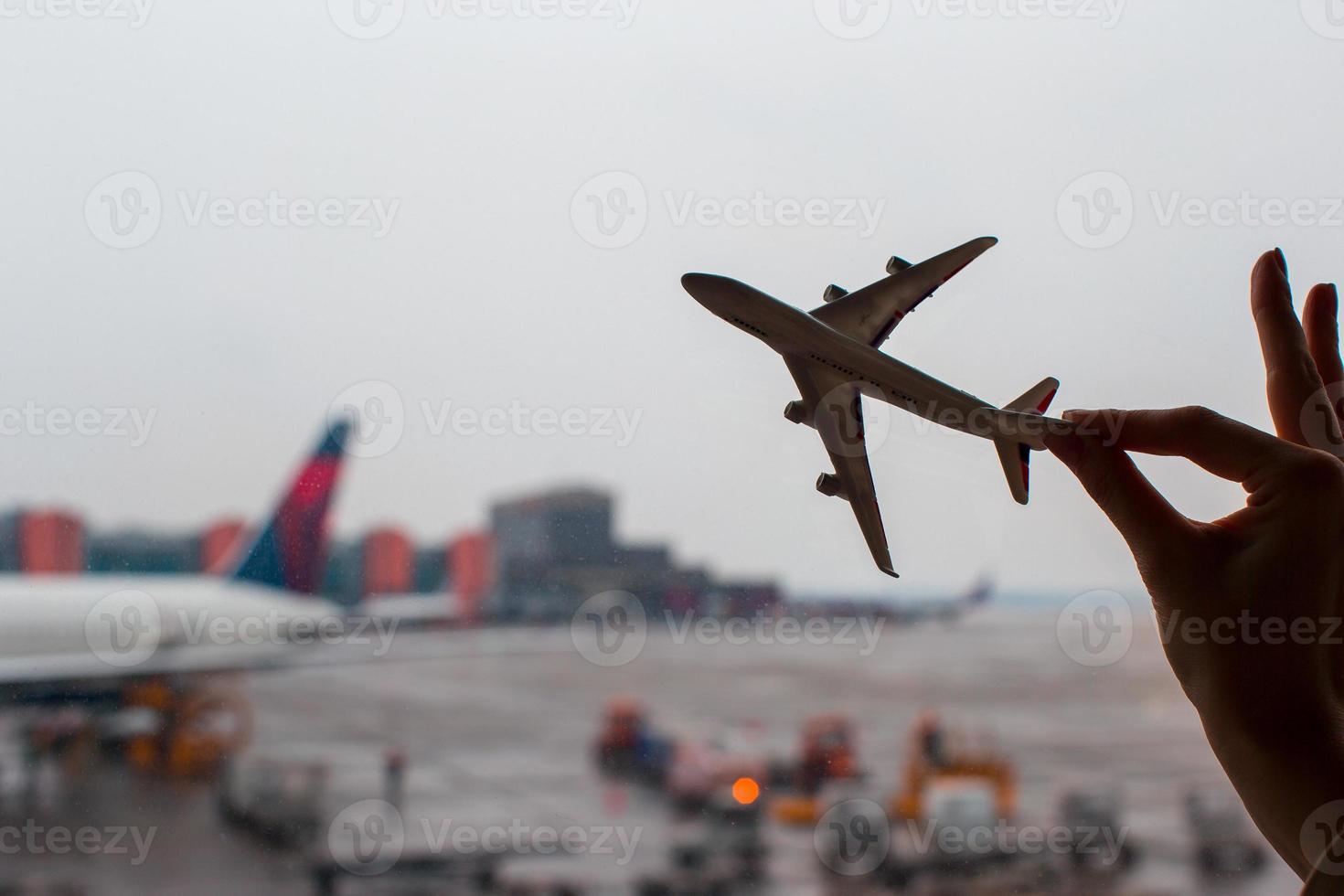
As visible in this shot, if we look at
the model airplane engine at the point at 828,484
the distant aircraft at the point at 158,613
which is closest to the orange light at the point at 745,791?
the distant aircraft at the point at 158,613

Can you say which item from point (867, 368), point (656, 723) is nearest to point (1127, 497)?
point (867, 368)

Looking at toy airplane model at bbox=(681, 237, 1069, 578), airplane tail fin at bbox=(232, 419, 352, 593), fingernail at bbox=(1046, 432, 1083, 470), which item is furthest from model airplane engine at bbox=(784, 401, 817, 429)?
airplane tail fin at bbox=(232, 419, 352, 593)

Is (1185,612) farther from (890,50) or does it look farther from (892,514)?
(890,50)

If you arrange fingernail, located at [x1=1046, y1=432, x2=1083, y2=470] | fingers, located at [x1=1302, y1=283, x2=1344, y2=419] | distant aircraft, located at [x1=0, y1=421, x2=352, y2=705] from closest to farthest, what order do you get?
fingernail, located at [x1=1046, y1=432, x2=1083, y2=470] → fingers, located at [x1=1302, y1=283, x2=1344, y2=419] → distant aircraft, located at [x1=0, y1=421, x2=352, y2=705]

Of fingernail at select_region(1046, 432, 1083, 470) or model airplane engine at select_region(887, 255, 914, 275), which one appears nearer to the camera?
fingernail at select_region(1046, 432, 1083, 470)

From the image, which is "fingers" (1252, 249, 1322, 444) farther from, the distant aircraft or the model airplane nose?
the distant aircraft

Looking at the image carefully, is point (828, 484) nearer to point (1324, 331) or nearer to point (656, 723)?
point (1324, 331)

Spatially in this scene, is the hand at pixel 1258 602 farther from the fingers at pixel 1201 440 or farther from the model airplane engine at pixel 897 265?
the model airplane engine at pixel 897 265
